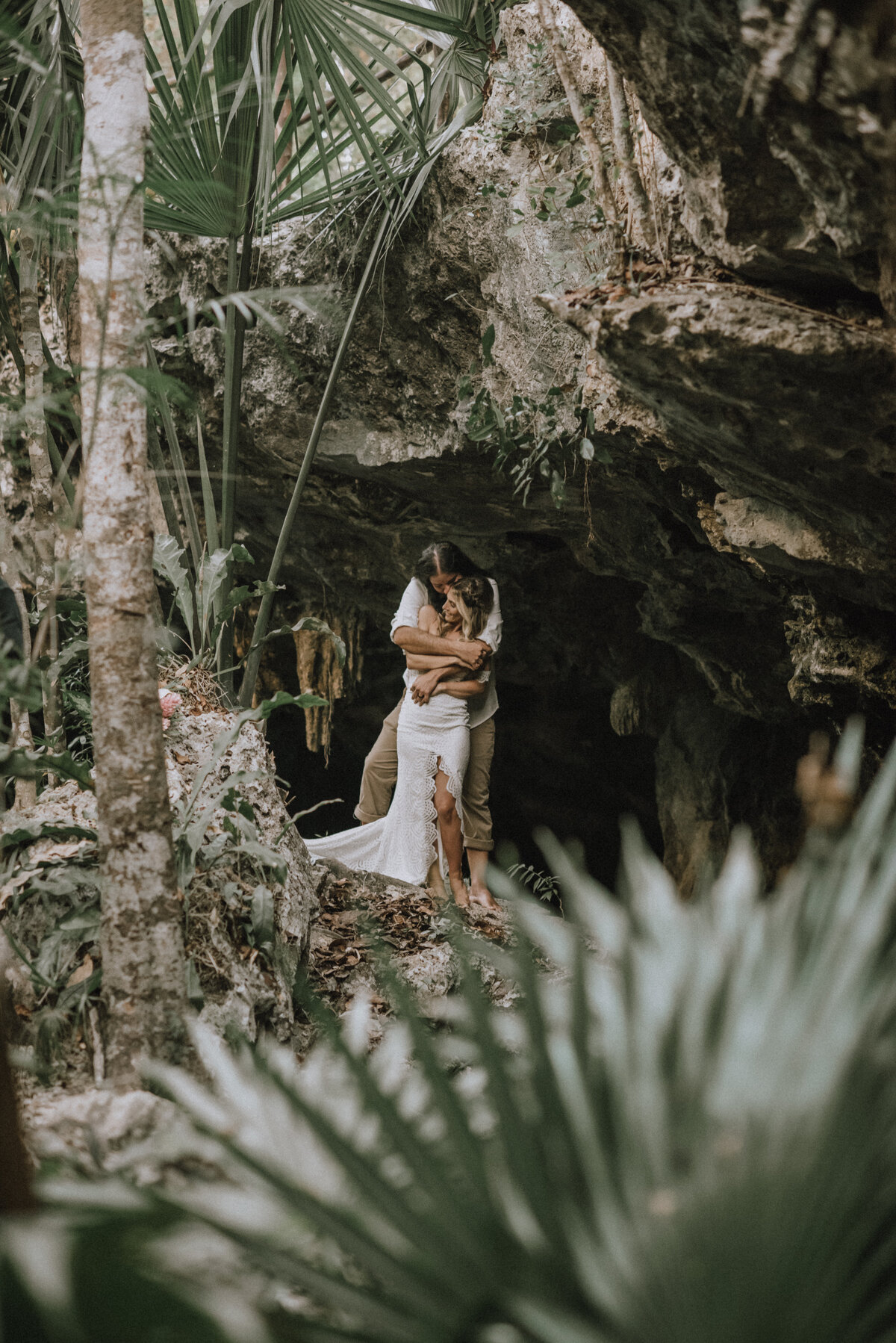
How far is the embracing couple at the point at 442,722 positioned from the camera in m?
4.47

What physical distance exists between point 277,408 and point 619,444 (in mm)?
2012

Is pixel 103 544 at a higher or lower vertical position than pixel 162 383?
lower

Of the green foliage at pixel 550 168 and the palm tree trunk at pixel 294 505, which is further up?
the green foliage at pixel 550 168

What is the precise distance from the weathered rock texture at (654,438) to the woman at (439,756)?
2.60 feet

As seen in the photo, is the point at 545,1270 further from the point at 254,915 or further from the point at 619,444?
the point at 619,444

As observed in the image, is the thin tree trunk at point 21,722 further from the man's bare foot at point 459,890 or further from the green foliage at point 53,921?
the man's bare foot at point 459,890

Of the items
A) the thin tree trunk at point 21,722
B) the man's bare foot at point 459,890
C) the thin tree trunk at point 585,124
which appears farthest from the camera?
the man's bare foot at point 459,890

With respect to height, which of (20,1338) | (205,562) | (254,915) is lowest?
(254,915)

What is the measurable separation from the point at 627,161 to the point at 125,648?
1777mm

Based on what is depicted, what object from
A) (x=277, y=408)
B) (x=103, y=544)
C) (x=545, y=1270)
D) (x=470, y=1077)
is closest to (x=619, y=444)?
(x=277, y=408)

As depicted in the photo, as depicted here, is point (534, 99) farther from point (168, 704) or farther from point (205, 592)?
point (168, 704)

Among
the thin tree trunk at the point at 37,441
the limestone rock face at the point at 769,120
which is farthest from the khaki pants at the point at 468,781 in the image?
the limestone rock face at the point at 769,120

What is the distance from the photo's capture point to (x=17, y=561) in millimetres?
2227

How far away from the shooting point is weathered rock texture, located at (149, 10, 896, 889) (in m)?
1.98
